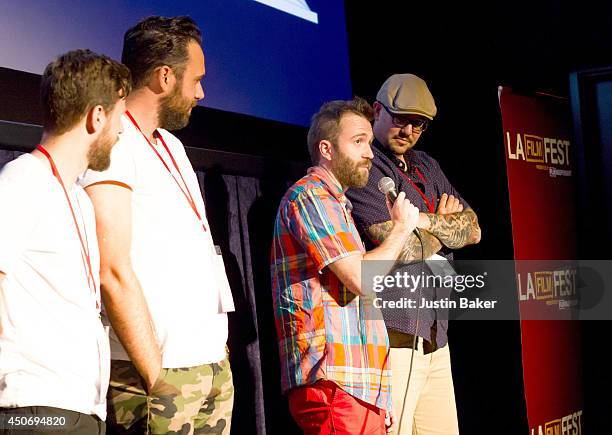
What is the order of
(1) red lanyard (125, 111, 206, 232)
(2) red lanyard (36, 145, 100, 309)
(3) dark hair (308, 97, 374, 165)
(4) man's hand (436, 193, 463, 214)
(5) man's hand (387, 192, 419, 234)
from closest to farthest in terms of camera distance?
(2) red lanyard (36, 145, 100, 309), (1) red lanyard (125, 111, 206, 232), (5) man's hand (387, 192, 419, 234), (3) dark hair (308, 97, 374, 165), (4) man's hand (436, 193, 463, 214)

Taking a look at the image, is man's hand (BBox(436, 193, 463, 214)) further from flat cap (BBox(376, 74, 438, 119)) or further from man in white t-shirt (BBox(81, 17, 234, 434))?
man in white t-shirt (BBox(81, 17, 234, 434))

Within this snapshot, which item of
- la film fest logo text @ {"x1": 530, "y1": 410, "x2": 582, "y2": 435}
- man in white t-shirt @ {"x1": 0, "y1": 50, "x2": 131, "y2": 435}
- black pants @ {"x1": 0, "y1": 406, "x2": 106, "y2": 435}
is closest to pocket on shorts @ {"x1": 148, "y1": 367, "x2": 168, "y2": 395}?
man in white t-shirt @ {"x1": 0, "y1": 50, "x2": 131, "y2": 435}

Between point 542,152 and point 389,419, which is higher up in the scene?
point 542,152

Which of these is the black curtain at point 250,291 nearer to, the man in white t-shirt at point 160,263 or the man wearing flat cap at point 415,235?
the man wearing flat cap at point 415,235

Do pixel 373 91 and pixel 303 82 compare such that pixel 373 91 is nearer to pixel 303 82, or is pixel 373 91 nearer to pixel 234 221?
pixel 303 82

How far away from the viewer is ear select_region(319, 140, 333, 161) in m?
2.68

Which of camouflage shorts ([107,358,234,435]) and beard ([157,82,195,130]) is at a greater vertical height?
beard ([157,82,195,130])

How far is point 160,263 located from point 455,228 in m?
1.34

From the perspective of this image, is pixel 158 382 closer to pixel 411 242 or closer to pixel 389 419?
pixel 389 419

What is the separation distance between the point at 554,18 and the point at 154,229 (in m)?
3.02

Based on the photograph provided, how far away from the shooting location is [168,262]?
2.00 meters

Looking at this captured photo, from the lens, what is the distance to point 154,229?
200 centimetres

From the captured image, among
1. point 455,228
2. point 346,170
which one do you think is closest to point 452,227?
point 455,228

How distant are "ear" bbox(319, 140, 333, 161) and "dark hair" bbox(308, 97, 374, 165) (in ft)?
0.05
